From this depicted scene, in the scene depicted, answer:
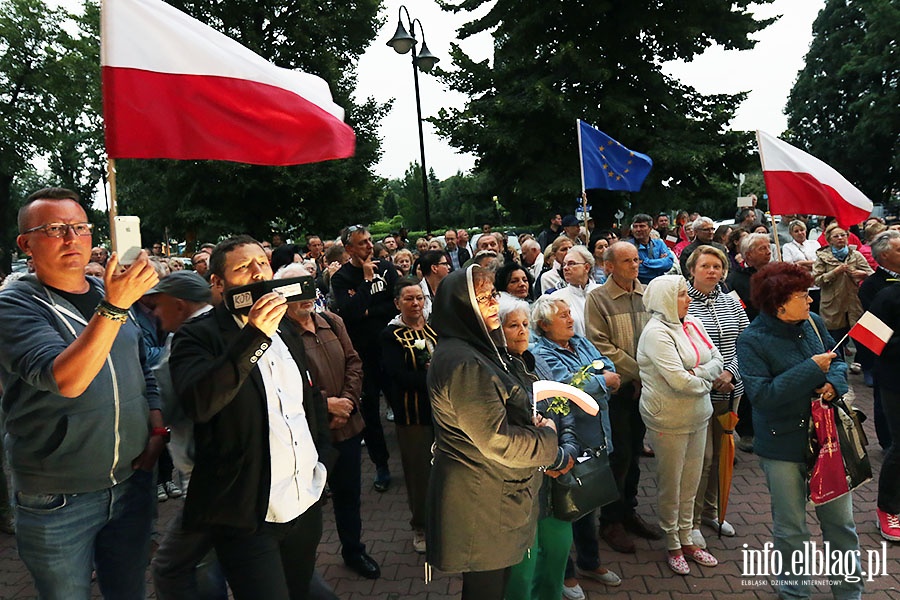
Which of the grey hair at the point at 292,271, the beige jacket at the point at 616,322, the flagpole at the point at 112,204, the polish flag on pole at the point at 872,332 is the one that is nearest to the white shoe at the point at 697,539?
the beige jacket at the point at 616,322

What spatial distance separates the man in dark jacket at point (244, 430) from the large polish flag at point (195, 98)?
74 cm

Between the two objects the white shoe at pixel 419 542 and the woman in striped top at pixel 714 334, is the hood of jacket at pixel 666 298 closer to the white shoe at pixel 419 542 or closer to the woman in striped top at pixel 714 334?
the woman in striped top at pixel 714 334

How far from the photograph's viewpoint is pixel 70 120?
93.7 ft

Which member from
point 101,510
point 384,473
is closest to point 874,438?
point 384,473

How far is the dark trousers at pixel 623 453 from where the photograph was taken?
14.3ft

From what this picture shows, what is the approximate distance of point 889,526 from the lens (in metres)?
4.22

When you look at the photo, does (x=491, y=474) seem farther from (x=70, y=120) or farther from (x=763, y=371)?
(x=70, y=120)

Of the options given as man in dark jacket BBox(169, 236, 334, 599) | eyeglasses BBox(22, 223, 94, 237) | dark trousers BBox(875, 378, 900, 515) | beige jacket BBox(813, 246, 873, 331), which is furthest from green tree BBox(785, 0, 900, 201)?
eyeglasses BBox(22, 223, 94, 237)

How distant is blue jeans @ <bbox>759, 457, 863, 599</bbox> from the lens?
11.3ft

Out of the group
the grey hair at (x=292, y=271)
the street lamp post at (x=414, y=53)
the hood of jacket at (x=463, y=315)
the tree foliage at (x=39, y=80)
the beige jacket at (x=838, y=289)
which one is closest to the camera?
the hood of jacket at (x=463, y=315)

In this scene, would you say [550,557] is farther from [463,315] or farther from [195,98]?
[195,98]

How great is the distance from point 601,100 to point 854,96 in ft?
99.3

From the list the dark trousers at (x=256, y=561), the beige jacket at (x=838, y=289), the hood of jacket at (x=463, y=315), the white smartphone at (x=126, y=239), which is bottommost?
the dark trousers at (x=256, y=561)

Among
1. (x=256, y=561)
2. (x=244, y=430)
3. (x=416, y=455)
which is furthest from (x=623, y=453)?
(x=244, y=430)
